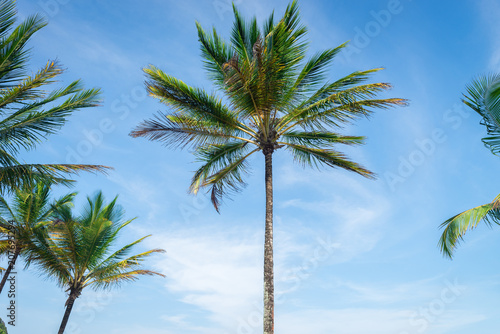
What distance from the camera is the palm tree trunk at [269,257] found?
1067cm

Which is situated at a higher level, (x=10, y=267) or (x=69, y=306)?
(x=10, y=267)

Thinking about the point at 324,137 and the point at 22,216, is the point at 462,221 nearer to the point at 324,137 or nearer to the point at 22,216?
the point at 324,137

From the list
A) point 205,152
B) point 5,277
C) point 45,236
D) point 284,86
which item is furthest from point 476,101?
point 5,277

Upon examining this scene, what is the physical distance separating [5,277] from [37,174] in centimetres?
995

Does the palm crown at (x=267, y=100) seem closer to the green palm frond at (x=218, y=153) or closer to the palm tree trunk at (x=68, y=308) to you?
the green palm frond at (x=218, y=153)

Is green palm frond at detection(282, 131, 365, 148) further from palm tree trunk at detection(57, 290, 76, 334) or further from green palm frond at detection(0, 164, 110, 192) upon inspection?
palm tree trunk at detection(57, 290, 76, 334)

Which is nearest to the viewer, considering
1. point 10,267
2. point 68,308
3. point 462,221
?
point 462,221

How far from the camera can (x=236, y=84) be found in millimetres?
11367

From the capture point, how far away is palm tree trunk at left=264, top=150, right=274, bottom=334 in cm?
1067

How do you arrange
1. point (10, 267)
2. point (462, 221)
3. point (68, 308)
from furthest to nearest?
1. point (10, 267)
2. point (68, 308)
3. point (462, 221)

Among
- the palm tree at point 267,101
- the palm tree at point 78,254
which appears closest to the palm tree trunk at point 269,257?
the palm tree at point 267,101

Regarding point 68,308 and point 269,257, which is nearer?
point 269,257

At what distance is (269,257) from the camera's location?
11.5 meters

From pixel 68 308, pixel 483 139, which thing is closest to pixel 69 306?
pixel 68 308
